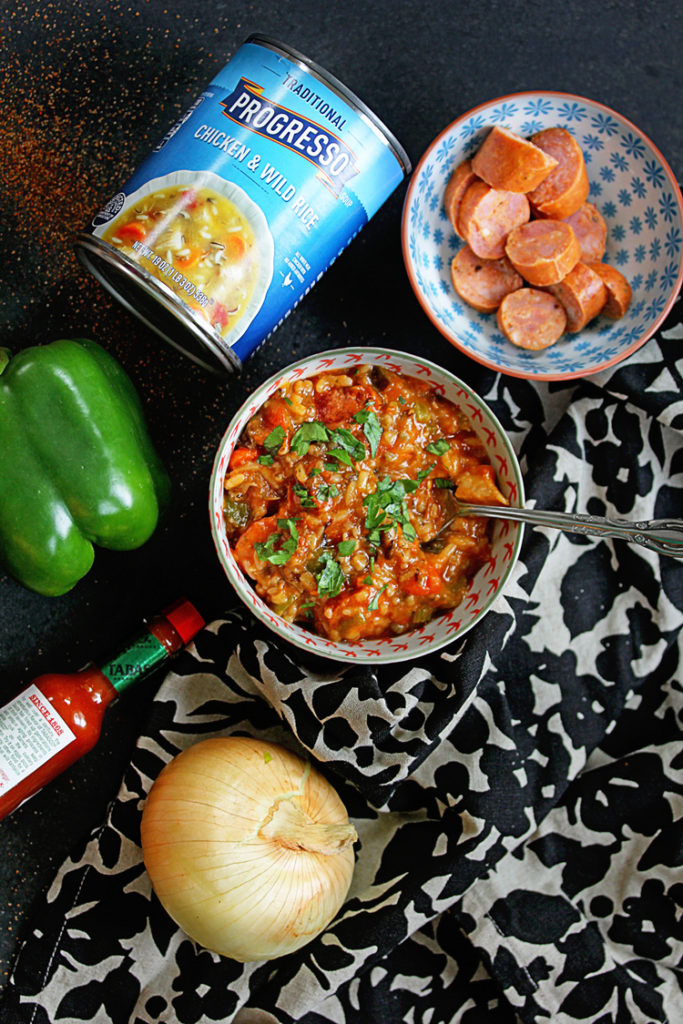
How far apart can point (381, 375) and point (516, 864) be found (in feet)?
4.18

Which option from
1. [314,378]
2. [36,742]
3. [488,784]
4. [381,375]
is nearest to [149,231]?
[314,378]

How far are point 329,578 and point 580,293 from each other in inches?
36.0

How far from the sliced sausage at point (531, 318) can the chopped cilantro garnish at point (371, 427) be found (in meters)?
0.46

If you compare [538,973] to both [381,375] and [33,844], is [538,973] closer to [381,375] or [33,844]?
[33,844]

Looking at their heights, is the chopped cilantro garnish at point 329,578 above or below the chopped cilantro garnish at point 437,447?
below

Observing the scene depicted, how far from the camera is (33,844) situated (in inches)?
85.0

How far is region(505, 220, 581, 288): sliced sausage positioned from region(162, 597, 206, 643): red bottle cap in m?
1.12

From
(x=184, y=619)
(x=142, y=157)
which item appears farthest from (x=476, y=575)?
(x=142, y=157)

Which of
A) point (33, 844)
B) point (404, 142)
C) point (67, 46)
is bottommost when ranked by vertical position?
point (33, 844)

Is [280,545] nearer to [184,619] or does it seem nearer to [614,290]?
[184,619]

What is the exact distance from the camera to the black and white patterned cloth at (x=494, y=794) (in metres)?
2.06

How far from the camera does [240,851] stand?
189 centimetres

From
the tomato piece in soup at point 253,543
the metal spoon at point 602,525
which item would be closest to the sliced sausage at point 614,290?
the metal spoon at point 602,525

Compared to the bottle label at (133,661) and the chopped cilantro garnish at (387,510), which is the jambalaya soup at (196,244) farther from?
the bottle label at (133,661)
